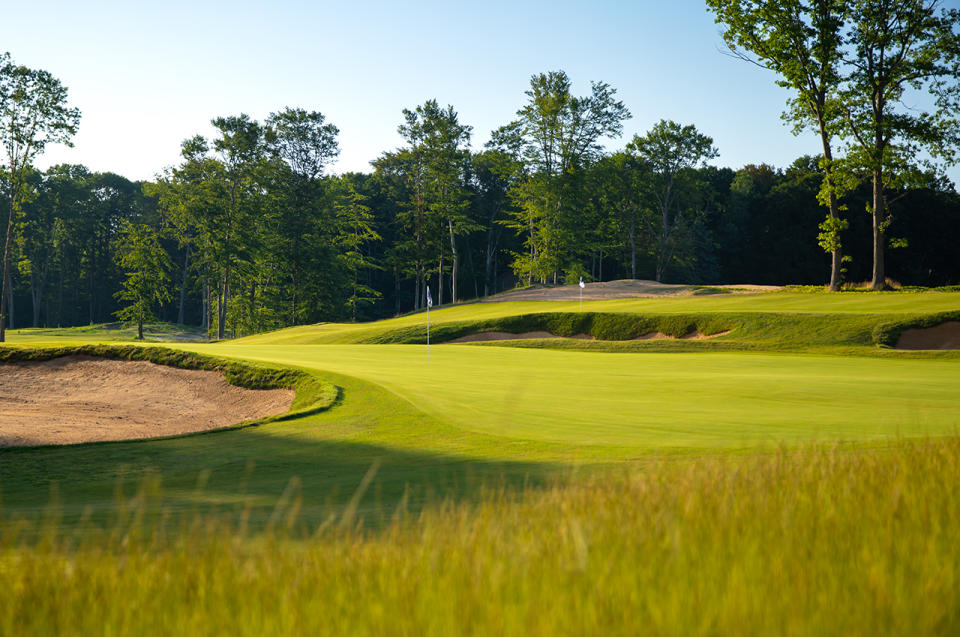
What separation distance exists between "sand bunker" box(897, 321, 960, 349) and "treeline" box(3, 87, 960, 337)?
908 inches

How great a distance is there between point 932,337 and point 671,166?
48592 mm

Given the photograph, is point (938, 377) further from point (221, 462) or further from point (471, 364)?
point (221, 462)

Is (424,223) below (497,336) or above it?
above

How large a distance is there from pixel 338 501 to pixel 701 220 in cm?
7506

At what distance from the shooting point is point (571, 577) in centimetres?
250

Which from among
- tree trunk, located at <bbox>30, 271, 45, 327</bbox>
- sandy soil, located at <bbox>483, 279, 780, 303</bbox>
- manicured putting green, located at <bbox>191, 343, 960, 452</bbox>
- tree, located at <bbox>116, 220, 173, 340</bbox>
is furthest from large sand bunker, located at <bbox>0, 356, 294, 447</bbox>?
tree trunk, located at <bbox>30, 271, 45, 327</bbox>

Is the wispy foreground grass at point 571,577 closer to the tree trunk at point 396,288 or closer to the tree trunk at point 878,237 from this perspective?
the tree trunk at point 878,237

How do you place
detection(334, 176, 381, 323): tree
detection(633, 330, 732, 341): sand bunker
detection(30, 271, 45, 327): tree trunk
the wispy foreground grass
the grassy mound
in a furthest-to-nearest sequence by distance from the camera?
detection(30, 271, 45, 327): tree trunk < detection(334, 176, 381, 323): tree < detection(633, 330, 732, 341): sand bunker < the grassy mound < the wispy foreground grass

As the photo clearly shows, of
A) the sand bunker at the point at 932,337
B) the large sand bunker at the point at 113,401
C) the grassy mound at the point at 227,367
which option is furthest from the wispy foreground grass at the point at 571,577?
the sand bunker at the point at 932,337

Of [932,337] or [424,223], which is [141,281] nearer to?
[424,223]

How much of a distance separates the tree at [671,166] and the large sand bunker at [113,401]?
187ft

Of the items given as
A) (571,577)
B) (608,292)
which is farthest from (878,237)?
(571,577)

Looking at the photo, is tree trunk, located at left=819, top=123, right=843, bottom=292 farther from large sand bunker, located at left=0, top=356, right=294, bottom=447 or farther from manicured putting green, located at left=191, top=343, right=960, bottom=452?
large sand bunker, located at left=0, top=356, right=294, bottom=447

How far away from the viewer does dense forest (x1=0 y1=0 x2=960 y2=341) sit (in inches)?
1395
